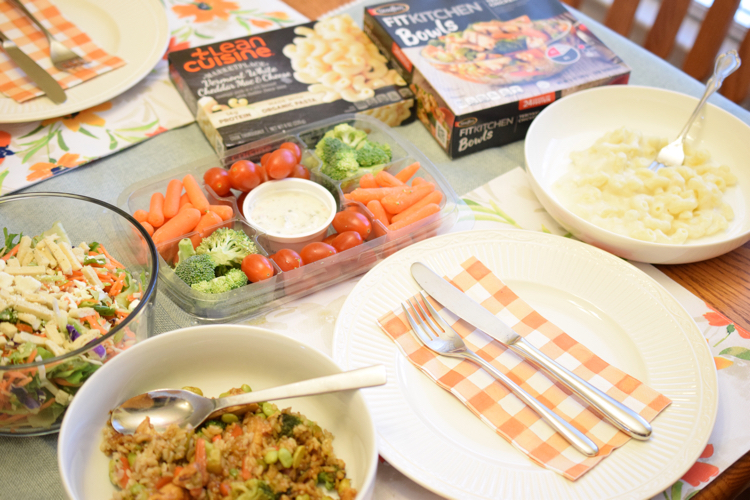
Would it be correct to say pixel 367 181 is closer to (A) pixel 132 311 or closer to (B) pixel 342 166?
(B) pixel 342 166

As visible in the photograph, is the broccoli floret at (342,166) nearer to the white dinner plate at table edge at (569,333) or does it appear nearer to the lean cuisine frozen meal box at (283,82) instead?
the lean cuisine frozen meal box at (283,82)

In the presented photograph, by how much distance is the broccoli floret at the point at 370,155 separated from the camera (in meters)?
1.80

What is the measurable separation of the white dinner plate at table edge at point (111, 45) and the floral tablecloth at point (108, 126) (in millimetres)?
66

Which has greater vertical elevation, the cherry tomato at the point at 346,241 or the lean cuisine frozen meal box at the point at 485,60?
the lean cuisine frozen meal box at the point at 485,60

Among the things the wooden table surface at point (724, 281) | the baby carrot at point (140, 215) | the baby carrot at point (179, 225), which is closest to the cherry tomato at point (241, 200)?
the baby carrot at point (179, 225)

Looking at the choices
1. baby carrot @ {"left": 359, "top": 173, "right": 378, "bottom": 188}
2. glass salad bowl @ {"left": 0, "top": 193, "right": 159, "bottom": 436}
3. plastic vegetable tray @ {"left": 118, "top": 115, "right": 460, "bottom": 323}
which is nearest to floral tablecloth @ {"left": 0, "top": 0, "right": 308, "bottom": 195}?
plastic vegetable tray @ {"left": 118, "top": 115, "right": 460, "bottom": 323}

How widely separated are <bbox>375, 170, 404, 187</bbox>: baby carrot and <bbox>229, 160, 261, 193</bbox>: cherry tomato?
374 mm

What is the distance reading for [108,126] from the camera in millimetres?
1982

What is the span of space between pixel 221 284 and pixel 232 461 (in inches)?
20.2

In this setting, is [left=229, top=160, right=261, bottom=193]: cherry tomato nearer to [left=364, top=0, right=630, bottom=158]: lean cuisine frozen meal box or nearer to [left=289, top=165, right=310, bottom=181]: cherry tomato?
[left=289, top=165, right=310, bottom=181]: cherry tomato

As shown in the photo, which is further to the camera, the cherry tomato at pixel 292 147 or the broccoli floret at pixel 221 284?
the cherry tomato at pixel 292 147

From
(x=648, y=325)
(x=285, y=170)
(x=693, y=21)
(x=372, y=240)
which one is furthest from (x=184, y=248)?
(x=693, y=21)

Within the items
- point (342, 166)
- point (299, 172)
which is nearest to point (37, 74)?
point (299, 172)

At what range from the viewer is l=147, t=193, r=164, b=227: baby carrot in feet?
5.16
